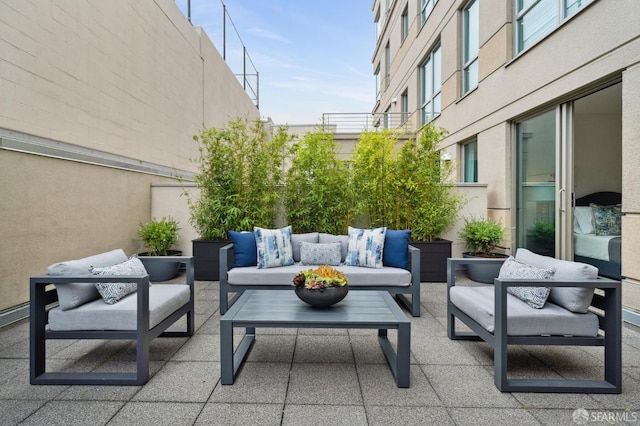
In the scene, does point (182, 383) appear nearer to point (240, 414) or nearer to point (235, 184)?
point (240, 414)

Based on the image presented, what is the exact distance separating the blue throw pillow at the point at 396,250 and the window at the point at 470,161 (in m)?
3.20

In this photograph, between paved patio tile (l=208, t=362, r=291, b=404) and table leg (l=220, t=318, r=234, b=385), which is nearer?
paved patio tile (l=208, t=362, r=291, b=404)

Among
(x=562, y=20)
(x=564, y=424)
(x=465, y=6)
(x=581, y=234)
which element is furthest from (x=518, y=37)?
(x=564, y=424)

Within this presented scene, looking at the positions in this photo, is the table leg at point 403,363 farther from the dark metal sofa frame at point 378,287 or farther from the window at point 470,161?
the window at point 470,161

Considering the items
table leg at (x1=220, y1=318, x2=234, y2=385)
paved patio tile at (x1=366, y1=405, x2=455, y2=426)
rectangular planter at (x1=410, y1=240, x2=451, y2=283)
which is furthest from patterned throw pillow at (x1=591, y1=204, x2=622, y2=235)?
table leg at (x1=220, y1=318, x2=234, y2=385)

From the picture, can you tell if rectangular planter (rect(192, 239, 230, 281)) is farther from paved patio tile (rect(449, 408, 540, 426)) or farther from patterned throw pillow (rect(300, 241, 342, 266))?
paved patio tile (rect(449, 408, 540, 426))

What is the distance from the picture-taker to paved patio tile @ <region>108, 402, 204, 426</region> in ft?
5.19

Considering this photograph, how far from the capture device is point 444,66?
6695 millimetres

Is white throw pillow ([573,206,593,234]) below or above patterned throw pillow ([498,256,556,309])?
above

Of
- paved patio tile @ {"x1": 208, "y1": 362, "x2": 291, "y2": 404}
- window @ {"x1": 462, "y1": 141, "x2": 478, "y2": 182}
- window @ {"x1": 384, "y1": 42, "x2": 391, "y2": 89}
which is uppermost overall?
window @ {"x1": 384, "y1": 42, "x2": 391, "y2": 89}

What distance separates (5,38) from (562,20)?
5558 mm

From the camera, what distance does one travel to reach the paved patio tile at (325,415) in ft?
5.18

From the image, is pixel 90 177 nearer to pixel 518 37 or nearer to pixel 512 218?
pixel 512 218

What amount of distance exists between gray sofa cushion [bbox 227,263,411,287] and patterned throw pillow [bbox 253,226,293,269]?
169 mm
